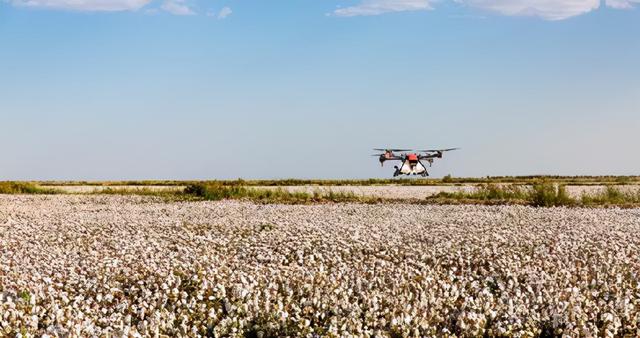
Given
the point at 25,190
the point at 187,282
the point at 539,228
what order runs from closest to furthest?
the point at 187,282, the point at 539,228, the point at 25,190

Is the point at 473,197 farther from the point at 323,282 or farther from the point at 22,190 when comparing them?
the point at 22,190

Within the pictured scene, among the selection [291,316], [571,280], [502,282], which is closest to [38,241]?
[291,316]

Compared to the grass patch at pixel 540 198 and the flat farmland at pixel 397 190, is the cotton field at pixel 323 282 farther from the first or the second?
the flat farmland at pixel 397 190

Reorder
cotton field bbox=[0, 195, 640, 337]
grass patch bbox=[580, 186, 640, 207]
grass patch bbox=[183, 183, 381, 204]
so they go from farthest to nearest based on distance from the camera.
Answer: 1. grass patch bbox=[183, 183, 381, 204]
2. grass patch bbox=[580, 186, 640, 207]
3. cotton field bbox=[0, 195, 640, 337]

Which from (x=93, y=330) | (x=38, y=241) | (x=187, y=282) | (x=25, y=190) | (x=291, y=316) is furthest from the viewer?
(x=25, y=190)

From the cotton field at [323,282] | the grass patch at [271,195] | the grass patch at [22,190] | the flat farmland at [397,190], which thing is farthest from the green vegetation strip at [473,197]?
the cotton field at [323,282]

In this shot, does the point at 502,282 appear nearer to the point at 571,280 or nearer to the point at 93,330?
the point at 571,280

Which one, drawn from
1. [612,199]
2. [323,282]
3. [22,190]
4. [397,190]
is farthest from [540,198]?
[22,190]

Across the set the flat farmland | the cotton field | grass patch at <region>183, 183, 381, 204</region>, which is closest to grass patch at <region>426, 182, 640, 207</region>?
the flat farmland

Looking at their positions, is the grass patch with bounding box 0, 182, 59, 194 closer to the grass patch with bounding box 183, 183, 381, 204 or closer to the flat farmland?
the flat farmland
